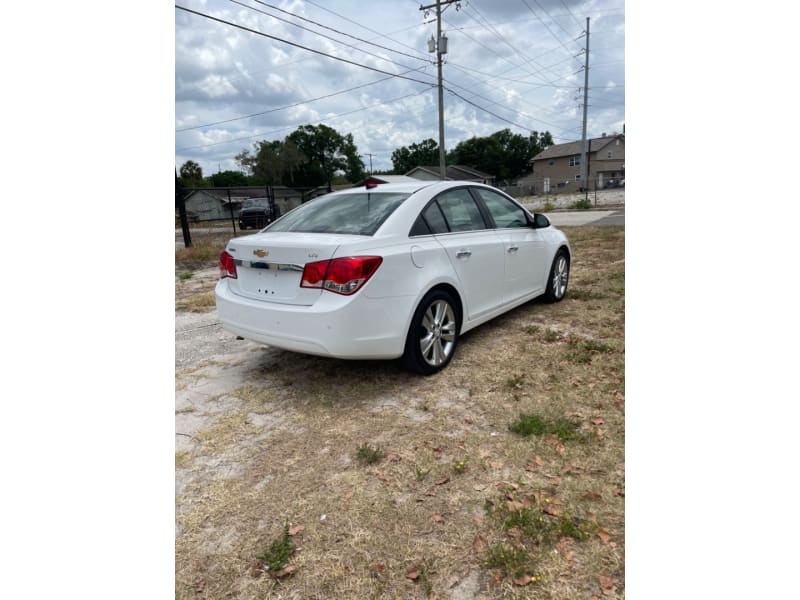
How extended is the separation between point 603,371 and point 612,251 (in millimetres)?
7051

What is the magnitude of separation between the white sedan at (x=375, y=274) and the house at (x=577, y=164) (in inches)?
2287

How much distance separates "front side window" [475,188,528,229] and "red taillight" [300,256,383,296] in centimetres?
188

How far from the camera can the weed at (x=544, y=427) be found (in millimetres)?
2779

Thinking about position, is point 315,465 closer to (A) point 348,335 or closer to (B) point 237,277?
(A) point 348,335

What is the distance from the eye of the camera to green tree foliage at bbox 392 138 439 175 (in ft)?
284

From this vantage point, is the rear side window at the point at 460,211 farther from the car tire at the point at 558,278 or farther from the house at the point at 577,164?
the house at the point at 577,164

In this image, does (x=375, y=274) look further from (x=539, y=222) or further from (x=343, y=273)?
(x=539, y=222)

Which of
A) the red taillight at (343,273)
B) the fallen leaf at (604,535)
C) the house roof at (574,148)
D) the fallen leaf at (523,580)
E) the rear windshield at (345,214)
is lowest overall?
the fallen leaf at (523,580)

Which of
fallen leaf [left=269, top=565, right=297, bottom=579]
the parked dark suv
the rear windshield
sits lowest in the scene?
fallen leaf [left=269, top=565, right=297, bottom=579]

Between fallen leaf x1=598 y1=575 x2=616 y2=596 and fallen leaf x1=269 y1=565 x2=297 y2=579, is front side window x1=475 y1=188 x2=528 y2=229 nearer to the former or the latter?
fallen leaf x1=598 y1=575 x2=616 y2=596

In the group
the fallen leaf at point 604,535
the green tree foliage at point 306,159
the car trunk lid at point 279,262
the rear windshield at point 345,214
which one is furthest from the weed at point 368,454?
the green tree foliage at point 306,159

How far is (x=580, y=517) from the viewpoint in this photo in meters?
2.11

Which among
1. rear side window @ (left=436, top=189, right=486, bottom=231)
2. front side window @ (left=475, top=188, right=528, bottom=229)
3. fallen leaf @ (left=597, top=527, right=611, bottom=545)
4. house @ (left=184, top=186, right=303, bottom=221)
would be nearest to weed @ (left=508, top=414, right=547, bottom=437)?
fallen leaf @ (left=597, top=527, right=611, bottom=545)

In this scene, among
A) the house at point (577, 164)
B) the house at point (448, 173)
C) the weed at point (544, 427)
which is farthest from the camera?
the house at point (448, 173)
